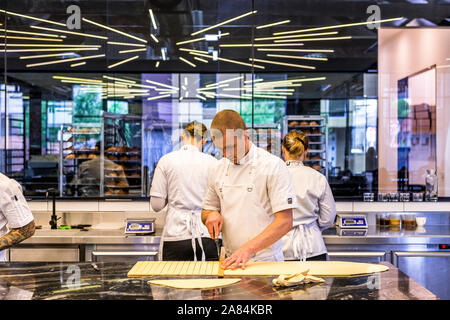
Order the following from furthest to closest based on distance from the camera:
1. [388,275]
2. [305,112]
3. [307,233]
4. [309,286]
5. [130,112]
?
[305,112]
[130,112]
[307,233]
[388,275]
[309,286]

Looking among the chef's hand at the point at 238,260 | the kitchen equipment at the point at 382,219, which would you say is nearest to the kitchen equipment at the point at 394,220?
the kitchen equipment at the point at 382,219

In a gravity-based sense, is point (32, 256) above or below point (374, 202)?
below

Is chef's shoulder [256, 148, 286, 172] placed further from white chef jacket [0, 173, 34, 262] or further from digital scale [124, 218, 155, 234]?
digital scale [124, 218, 155, 234]

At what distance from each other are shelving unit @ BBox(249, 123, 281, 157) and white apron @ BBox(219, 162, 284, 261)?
2.51m

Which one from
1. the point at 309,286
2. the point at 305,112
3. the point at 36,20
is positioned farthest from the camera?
the point at 305,112

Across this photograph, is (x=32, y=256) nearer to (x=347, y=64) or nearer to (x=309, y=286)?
(x=309, y=286)

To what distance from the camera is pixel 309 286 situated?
205 centimetres

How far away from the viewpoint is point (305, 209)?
11.2ft

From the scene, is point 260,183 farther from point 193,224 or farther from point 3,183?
point 3,183

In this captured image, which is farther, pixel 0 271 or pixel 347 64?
pixel 347 64

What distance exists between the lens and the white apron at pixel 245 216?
2.72 meters

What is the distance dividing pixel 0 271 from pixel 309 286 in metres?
1.40
